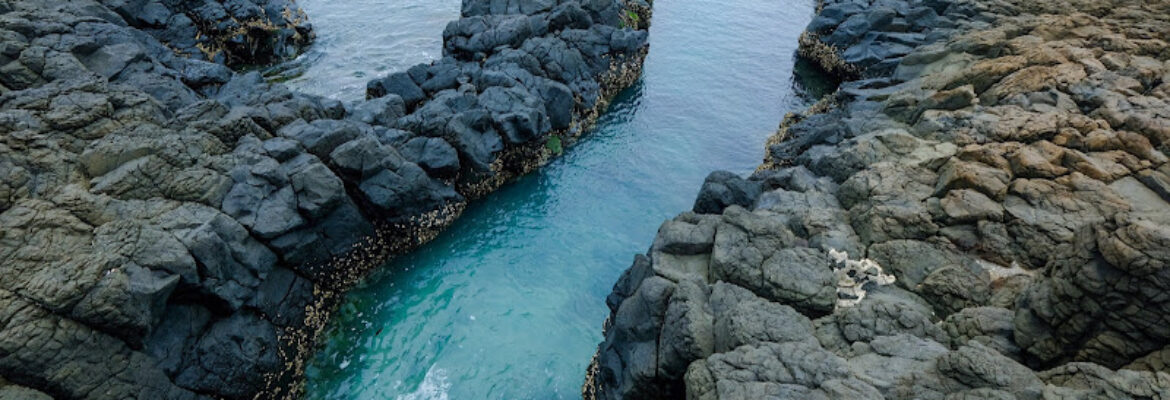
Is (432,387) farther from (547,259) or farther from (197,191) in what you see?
(197,191)

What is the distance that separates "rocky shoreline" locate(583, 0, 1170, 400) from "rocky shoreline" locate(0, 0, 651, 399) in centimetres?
1136

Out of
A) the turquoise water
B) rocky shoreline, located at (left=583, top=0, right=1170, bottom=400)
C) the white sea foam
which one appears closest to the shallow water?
the turquoise water

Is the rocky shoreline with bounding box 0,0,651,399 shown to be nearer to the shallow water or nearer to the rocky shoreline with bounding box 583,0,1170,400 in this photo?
the shallow water

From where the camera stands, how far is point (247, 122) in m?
23.3

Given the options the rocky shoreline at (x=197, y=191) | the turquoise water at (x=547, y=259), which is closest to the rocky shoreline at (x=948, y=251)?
the turquoise water at (x=547, y=259)

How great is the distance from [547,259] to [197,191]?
14341 mm

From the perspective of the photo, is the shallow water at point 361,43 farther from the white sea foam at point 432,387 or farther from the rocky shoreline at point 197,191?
the white sea foam at point 432,387

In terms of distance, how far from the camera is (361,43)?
45094 mm

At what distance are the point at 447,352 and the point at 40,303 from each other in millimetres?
11916

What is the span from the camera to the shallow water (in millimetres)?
38844

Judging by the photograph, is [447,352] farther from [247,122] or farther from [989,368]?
[989,368]

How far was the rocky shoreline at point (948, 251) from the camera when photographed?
11797 millimetres

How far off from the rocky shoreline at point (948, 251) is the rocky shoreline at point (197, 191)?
37.3 feet

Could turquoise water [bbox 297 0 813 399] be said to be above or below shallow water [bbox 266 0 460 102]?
below
